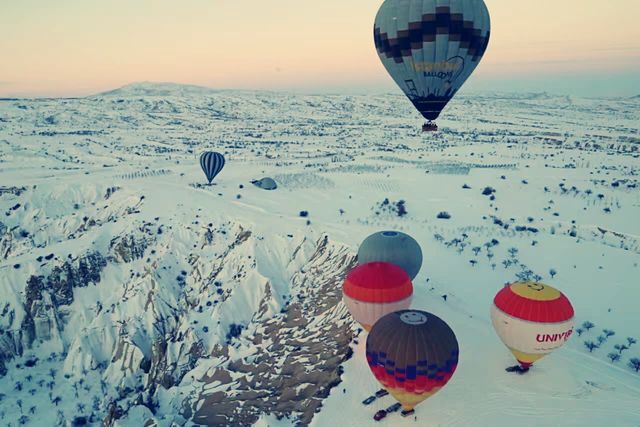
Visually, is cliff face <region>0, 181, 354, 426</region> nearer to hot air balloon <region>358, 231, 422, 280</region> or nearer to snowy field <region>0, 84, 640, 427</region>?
snowy field <region>0, 84, 640, 427</region>

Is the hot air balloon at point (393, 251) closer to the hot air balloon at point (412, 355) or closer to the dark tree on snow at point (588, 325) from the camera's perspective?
the hot air balloon at point (412, 355)

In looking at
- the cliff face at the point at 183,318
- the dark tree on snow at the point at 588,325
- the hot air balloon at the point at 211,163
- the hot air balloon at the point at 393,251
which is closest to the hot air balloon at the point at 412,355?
the cliff face at the point at 183,318

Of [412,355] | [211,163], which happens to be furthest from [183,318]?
[211,163]

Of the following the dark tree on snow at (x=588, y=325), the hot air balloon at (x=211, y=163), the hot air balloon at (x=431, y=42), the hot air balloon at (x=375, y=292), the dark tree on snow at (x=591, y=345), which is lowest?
Answer: the dark tree on snow at (x=591, y=345)

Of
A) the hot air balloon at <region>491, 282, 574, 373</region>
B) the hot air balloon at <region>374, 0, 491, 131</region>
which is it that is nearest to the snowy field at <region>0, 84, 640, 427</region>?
the hot air balloon at <region>491, 282, 574, 373</region>

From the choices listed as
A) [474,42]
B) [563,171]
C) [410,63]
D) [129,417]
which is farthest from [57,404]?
[563,171]

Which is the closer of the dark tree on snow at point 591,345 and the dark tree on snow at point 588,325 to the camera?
the dark tree on snow at point 591,345
